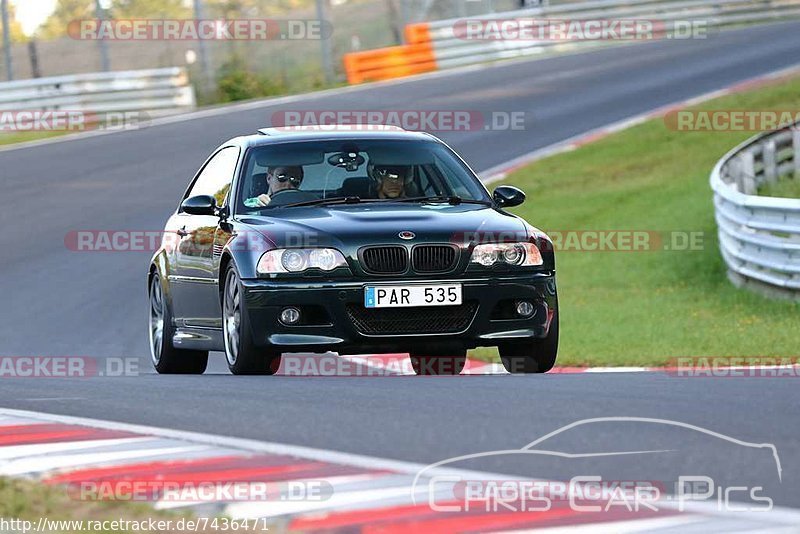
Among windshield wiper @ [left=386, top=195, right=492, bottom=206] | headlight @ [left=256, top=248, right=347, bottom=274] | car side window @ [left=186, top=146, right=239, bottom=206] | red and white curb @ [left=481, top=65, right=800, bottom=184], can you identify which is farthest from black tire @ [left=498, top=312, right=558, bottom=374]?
red and white curb @ [left=481, top=65, right=800, bottom=184]

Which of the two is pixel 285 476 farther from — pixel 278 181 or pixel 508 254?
pixel 278 181

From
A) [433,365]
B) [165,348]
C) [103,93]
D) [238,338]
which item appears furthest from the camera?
[103,93]

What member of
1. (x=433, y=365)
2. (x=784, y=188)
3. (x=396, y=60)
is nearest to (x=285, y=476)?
(x=433, y=365)

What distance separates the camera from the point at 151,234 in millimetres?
20422

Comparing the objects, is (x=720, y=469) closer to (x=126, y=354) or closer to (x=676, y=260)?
(x=126, y=354)

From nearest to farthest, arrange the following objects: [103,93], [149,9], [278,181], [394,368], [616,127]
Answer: [278,181]
[394,368]
[616,127]
[103,93]
[149,9]

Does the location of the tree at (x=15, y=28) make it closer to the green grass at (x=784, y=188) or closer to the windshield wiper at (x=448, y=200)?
the green grass at (x=784, y=188)

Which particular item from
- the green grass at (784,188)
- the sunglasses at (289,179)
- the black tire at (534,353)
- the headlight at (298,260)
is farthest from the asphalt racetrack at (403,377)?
the green grass at (784,188)

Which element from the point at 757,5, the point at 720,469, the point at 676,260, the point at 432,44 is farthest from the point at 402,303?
the point at 757,5

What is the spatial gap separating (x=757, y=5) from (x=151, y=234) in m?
26.2

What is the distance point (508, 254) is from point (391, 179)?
4.07 feet

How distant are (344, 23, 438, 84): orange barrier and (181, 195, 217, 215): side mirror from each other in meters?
26.1

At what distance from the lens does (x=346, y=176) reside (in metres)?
10.2

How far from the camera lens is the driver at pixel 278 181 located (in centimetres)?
1011
